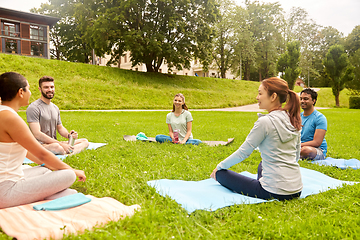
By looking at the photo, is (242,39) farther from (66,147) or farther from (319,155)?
(66,147)

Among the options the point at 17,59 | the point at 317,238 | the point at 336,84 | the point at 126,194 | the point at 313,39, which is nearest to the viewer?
the point at 317,238

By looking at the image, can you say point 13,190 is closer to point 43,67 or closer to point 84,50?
point 43,67

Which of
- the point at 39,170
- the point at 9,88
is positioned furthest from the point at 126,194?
the point at 9,88

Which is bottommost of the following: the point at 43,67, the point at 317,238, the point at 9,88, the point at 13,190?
the point at 317,238

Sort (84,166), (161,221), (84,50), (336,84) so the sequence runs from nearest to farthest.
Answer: (161,221)
(84,166)
(336,84)
(84,50)

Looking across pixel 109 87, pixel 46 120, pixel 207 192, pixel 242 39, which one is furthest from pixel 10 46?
pixel 207 192

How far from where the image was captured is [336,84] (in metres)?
38.0

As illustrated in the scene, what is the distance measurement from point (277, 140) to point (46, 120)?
→ 4.85m

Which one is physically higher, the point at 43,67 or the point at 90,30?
the point at 90,30

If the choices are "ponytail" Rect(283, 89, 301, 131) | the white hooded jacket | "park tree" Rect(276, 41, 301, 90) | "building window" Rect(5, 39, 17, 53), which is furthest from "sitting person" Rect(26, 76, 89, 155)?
"building window" Rect(5, 39, 17, 53)

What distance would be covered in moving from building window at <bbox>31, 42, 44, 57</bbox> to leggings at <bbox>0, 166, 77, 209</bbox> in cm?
3772

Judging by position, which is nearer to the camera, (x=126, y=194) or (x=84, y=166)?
(x=126, y=194)

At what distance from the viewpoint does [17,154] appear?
2.99 meters

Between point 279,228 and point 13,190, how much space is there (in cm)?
305
